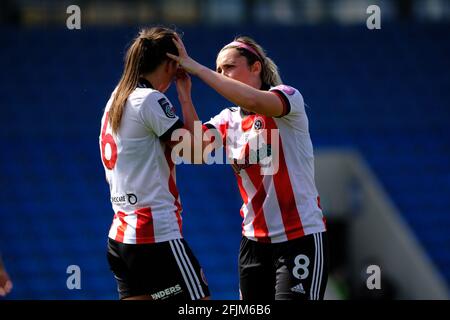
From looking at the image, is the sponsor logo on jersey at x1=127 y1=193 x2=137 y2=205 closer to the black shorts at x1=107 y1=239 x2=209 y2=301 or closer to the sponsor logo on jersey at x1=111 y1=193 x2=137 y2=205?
the sponsor logo on jersey at x1=111 y1=193 x2=137 y2=205

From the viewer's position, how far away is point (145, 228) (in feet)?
13.9

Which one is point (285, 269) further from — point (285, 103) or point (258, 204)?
point (285, 103)

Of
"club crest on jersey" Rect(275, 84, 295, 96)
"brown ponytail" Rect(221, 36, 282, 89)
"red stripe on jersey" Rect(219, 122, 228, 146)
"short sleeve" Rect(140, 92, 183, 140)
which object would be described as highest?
"brown ponytail" Rect(221, 36, 282, 89)

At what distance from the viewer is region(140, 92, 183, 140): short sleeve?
13.9 ft

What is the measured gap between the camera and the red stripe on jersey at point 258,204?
4590 millimetres

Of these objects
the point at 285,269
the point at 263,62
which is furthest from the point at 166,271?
the point at 263,62

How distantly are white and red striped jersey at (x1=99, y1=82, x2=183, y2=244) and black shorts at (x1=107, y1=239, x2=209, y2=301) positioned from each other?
5 centimetres

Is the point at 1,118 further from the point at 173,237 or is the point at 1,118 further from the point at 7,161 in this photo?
the point at 173,237

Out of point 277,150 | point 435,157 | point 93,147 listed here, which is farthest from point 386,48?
point 277,150

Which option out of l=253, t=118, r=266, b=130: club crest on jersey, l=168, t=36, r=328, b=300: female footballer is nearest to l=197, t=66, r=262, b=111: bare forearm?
l=168, t=36, r=328, b=300: female footballer

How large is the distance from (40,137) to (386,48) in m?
5.91

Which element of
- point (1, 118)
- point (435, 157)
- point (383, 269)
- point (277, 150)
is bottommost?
point (383, 269)
